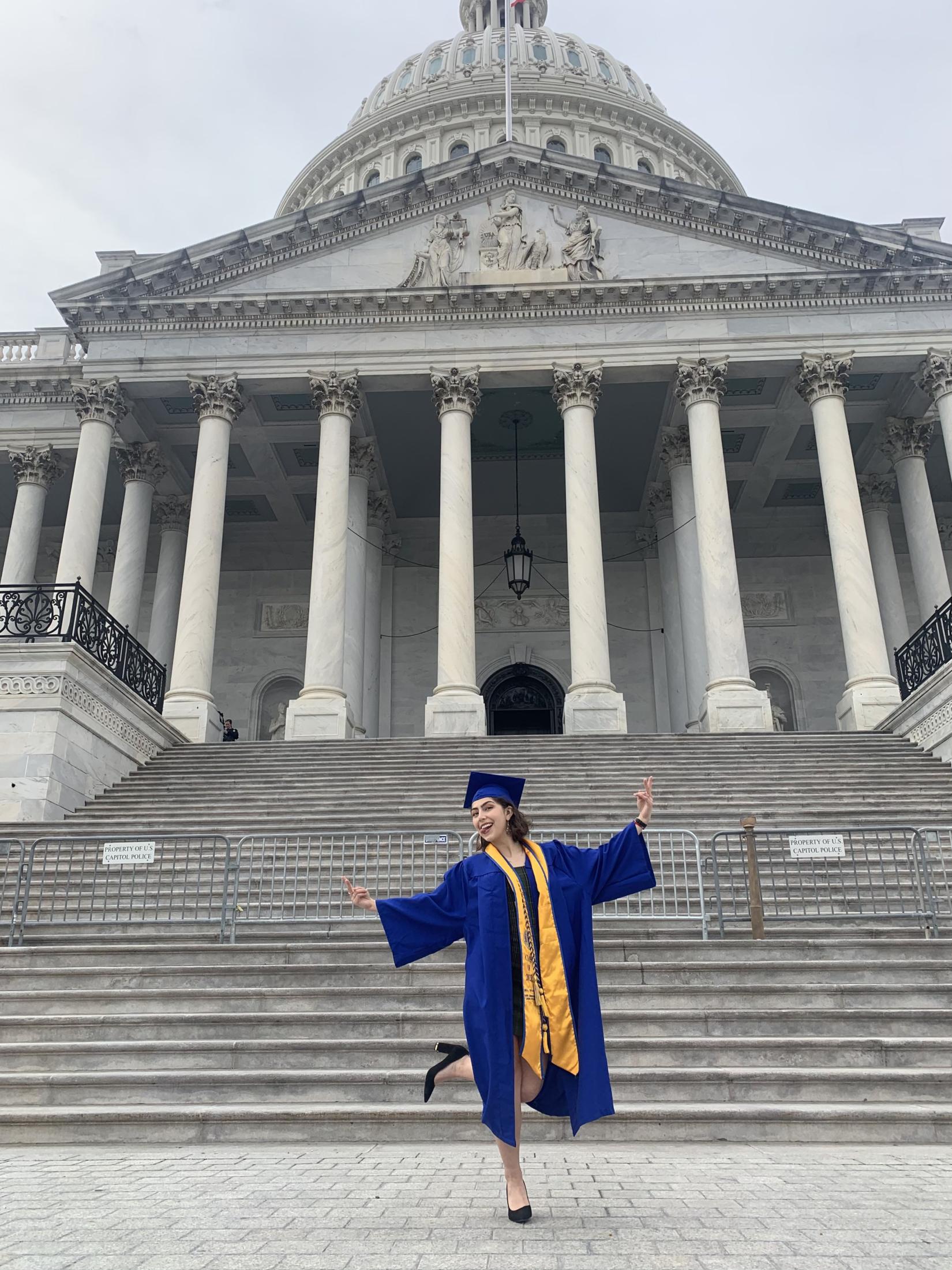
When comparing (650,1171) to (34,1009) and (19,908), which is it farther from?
(19,908)

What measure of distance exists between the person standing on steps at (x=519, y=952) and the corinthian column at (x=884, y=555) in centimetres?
2482

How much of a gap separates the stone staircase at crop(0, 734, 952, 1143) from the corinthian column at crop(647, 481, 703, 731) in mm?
16958

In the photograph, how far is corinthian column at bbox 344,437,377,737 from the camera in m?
25.1

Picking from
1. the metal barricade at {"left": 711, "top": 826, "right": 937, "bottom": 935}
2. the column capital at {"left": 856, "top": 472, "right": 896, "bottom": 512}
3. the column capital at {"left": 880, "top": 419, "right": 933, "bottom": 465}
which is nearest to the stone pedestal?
the metal barricade at {"left": 711, "top": 826, "right": 937, "bottom": 935}

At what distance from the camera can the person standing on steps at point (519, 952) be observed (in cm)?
478

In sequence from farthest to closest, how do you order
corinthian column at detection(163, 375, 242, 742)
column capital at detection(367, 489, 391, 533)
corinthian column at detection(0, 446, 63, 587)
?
column capital at detection(367, 489, 391, 533) < corinthian column at detection(0, 446, 63, 587) < corinthian column at detection(163, 375, 242, 742)

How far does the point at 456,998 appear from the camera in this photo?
8414mm

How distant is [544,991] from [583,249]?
23328mm

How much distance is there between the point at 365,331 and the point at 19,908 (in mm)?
17805

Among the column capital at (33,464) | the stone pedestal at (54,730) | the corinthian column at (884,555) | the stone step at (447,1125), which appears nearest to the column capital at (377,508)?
the column capital at (33,464)

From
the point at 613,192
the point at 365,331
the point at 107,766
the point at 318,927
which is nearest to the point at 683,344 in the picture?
the point at 613,192

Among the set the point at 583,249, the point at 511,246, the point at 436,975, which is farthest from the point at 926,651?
the point at 436,975

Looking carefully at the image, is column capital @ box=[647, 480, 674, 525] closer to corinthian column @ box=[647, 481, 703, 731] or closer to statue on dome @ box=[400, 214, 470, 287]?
corinthian column @ box=[647, 481, 703, 731]

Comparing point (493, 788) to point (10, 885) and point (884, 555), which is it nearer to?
point (10, 885)
